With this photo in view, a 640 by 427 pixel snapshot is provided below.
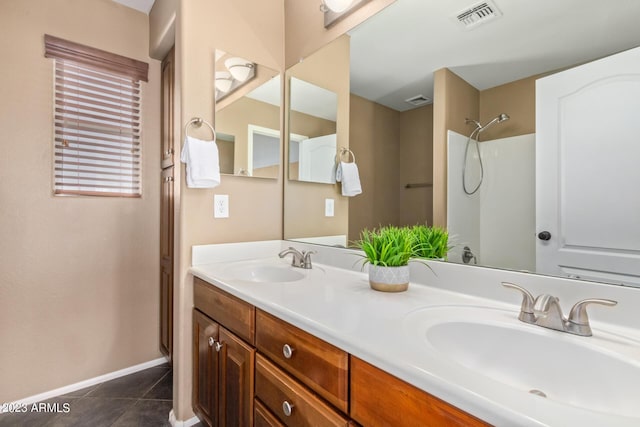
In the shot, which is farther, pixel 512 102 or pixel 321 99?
pixel 321 99

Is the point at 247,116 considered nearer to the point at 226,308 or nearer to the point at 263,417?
the point at 226,308

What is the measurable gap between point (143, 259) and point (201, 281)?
3.47 feet

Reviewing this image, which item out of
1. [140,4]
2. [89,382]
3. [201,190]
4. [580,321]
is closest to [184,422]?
[89,382]

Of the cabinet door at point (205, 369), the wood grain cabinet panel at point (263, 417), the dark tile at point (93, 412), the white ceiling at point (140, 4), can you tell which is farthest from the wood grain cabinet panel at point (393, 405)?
the white ceiling at point (140, 4)

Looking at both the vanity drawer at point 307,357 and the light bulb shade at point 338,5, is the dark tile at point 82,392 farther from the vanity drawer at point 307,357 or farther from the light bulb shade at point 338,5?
the light bulb shade at point 338,5

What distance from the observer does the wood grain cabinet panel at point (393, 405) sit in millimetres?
518

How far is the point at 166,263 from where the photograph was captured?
84.3 inches

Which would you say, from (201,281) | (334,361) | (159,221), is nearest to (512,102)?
(334,361)

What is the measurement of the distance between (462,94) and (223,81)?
120 centimetres

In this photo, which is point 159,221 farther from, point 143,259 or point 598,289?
point 598,289

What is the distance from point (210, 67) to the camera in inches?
62.1

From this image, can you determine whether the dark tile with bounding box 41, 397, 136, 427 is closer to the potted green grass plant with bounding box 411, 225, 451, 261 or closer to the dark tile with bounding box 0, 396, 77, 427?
the dark tile with bounding box 0, 396, 77, 427

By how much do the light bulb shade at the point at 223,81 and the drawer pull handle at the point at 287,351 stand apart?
134 centimetres

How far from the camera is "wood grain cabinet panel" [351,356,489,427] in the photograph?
52 cm
